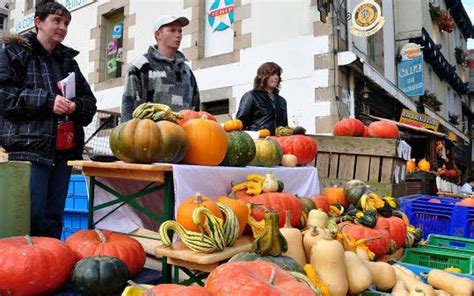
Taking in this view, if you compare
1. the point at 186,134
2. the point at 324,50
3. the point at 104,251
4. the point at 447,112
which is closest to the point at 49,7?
the point at 186,134

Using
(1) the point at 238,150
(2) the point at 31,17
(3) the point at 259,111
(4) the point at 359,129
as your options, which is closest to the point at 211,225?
(1) the point at 238,150

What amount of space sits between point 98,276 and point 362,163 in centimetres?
356

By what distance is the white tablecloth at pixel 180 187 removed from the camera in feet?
6.95

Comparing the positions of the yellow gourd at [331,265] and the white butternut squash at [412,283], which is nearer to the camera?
the yellow gourd at [331,265]

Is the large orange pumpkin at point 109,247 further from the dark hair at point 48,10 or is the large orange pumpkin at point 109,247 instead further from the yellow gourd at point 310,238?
the dark hair at point 48,10

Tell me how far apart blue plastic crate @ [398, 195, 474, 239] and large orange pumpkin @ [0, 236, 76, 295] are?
3347mm

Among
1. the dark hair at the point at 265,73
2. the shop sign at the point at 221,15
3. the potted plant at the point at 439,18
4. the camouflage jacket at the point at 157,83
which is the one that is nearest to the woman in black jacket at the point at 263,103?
the dark hair at the point at 265,73

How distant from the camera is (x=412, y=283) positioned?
79.7 inches

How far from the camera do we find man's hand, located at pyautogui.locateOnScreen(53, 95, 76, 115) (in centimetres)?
243

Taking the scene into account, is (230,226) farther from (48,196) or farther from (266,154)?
(48,196)

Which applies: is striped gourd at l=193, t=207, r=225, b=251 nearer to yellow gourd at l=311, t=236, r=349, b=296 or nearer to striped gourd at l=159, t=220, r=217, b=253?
striped gourd at l=159, t=220, r=217, b=253

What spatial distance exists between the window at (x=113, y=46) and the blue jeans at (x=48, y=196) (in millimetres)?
7836

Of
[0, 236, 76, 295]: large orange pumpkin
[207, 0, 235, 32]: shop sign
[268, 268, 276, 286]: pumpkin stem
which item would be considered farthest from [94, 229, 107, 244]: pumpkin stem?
[207, 0, 235, 32]: shop sign

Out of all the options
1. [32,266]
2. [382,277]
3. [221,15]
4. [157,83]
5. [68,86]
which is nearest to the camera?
[32,266]
